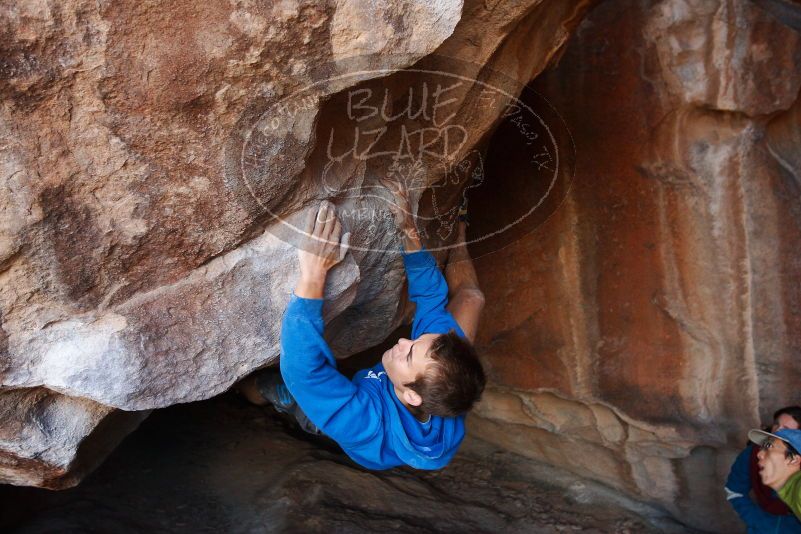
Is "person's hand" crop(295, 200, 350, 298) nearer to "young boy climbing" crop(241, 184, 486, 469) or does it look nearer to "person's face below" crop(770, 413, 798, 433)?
"young boy climbing" crop(241, 184, 486, 469)

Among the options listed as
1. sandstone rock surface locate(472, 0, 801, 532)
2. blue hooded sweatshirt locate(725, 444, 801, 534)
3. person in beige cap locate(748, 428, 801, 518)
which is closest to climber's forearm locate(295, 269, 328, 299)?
sandstone rock surface locate(472, 0, 801, 532)

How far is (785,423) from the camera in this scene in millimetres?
1873

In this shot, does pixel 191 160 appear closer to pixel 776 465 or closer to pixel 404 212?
pixel 404 212

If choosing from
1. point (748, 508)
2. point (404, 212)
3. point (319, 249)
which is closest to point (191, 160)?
point (319, 249)

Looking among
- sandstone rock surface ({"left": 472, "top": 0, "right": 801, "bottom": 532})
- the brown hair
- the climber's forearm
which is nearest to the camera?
the climber's forearm

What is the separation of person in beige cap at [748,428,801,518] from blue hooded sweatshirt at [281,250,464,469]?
87 cm

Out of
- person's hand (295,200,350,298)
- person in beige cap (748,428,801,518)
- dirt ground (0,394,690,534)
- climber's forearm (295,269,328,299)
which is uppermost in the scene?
person's hand (295,200,350,298)

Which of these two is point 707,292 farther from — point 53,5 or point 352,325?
point 53,5

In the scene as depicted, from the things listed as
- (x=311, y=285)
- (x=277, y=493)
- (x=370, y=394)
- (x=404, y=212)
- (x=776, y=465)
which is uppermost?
(x=404, y=212)

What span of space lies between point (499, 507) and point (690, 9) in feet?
5.60

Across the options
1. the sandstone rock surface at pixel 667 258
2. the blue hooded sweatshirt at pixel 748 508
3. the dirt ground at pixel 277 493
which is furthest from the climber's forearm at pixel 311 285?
the blue hooded sweatshirt at pixel 748 508

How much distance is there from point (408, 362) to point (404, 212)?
1.05ft

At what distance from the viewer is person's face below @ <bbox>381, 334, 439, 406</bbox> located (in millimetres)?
1374

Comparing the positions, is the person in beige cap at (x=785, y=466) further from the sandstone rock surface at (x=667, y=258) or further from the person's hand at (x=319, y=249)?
the person's hand at (x=319, y=249)
